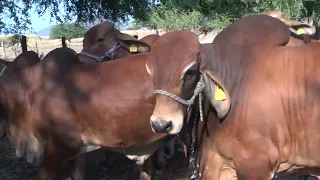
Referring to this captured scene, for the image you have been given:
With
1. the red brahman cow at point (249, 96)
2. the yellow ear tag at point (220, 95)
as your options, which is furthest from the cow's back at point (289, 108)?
the yellow ear tag at point (220, 95)

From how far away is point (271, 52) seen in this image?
10.8 feet

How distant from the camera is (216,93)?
3.19m

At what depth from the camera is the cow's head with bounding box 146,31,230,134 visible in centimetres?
289

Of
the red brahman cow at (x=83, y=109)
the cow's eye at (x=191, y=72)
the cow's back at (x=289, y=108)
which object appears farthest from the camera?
the red brahman cow at (x=83, y=109)

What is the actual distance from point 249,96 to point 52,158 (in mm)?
2118

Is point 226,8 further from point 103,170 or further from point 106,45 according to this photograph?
point 103,170

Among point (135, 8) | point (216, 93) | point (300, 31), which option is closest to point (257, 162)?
point (216, 93)

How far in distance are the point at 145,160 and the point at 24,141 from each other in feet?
3.89

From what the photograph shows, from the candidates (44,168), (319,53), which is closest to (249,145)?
(319,53)

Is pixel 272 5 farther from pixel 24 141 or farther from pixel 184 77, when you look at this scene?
pixel 184 77

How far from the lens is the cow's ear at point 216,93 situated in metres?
3.14

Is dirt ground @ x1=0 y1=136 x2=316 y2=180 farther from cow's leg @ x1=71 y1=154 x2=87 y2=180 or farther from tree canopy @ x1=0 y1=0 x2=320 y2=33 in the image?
tree canopy @ x1=0 y1=0 x2=320 y2=33

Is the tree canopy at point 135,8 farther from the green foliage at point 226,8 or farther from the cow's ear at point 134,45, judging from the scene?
the cow's ear at point 134,45

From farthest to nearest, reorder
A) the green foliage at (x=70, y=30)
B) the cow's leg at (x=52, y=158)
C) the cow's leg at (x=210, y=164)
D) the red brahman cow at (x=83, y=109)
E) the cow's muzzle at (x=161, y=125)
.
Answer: the green foliage at (x=70, y=30), the cow's leg at (x=52, y=158), the red brahman cow at (x=83, y=109), the cow's leg at (x=210, y=164), the cow's muzzle at (x=161, y=125)
